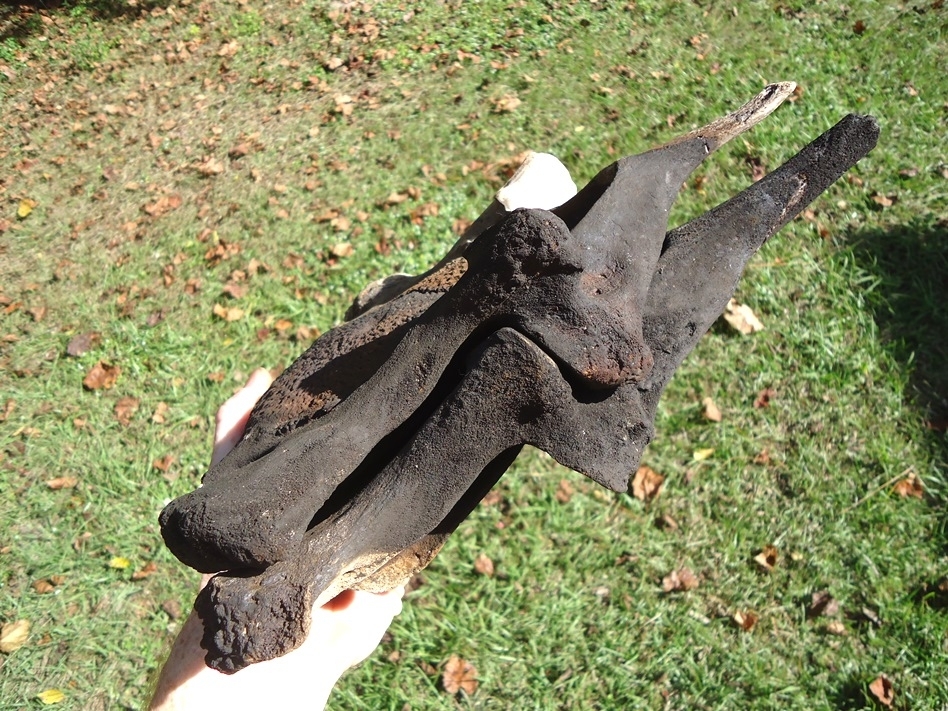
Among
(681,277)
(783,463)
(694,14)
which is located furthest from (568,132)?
(681,277)

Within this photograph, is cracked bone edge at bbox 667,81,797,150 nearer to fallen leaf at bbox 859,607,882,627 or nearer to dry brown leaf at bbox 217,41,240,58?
fallen leaf at bbox 859,607,882,627

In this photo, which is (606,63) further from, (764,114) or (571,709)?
(571,709)

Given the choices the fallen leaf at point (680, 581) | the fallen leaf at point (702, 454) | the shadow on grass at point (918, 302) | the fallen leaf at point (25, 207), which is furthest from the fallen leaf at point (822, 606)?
the fallen leaf at point (25, 207)

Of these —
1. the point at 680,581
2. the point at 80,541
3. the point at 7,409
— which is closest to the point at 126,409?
the point at 7,409

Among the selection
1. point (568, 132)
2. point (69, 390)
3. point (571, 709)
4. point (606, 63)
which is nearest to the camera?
point (571, 709)

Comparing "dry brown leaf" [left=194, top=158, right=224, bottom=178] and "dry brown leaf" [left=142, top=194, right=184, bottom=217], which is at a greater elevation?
"dry brown leaf" [left=194, top=158, right=224, bottom=178]

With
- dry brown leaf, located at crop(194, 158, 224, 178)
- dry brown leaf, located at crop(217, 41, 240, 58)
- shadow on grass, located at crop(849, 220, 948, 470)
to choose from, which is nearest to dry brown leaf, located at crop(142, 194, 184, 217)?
dry brown leaf, located at crop(194, 158, 224, 178)

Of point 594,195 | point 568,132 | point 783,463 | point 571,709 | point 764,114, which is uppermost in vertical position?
point 764,114
